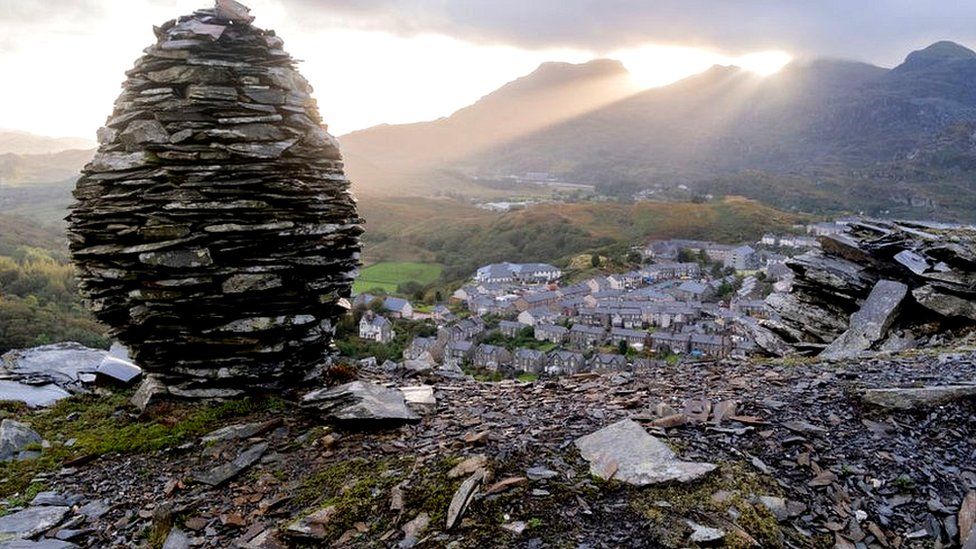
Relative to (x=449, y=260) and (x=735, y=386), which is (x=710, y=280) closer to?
(x=449, y=260)

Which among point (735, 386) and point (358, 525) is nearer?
point (358, 525)

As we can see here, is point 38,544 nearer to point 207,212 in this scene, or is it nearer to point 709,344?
point 207,212

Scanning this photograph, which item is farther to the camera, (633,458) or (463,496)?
(633,458)

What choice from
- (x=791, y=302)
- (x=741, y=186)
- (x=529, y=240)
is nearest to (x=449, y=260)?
(x=529, y=240)

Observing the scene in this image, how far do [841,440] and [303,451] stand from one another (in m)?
7.13

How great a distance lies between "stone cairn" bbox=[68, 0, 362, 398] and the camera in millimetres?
10016

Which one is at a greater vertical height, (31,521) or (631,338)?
(31,521)

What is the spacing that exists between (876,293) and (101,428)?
15.5m

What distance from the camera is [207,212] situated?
1002 cm

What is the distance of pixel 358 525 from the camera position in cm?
643

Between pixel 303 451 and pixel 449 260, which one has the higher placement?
pixel 303 451

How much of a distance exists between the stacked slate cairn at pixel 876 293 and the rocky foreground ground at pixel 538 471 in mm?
2394

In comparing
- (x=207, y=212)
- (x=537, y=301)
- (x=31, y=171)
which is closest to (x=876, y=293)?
(x=207, y=212)

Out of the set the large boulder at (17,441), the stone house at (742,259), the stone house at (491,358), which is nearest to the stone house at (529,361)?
the stone house at (491,358)
